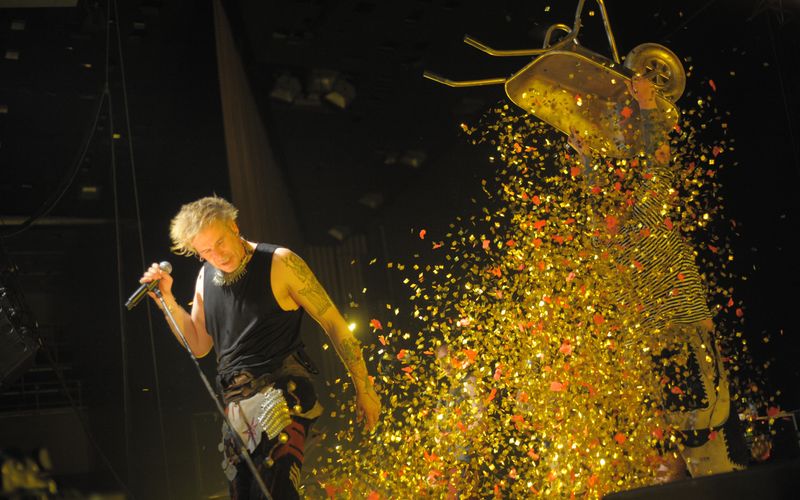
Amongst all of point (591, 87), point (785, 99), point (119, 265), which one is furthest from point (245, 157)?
point (785, 99)

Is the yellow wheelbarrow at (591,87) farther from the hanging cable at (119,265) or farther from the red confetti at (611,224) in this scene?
the hanging cable at (119,265)

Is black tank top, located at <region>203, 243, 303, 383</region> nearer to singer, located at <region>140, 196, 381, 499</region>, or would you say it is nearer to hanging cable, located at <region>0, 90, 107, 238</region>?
singer, located at <region>140, 196, 381, 499</region>

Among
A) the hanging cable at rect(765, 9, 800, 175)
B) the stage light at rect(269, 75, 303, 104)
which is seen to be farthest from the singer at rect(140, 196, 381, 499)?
the hanging cable at rect(765, 9, 800, 175)

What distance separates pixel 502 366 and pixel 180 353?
148 centimetres

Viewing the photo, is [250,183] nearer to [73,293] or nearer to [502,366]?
[73,293]

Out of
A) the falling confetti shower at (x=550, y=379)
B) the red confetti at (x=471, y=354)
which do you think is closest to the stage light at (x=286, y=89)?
the falling confetti shower at (x=550, y=379)

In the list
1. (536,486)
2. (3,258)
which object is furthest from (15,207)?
(536,486)

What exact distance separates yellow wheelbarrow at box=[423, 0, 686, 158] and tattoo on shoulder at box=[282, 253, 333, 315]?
1.10 meters

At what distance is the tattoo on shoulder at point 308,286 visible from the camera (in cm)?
281

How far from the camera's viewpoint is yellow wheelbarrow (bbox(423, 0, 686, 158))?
11.2 feet

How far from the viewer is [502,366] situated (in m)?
3.80

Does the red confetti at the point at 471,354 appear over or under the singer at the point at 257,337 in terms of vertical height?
under

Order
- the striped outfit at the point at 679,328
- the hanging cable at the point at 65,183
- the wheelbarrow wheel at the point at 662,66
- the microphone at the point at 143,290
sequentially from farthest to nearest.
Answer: the wheelbarrow wheel at the point at 662,66 → the hanging cable at the point at 65,183 → the striped outfit at the point at 679,328 → the microphone at the point at 143,290

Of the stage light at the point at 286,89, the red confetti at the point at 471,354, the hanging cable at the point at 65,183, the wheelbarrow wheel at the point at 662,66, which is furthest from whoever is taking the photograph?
the stage light at the point at 286,89
